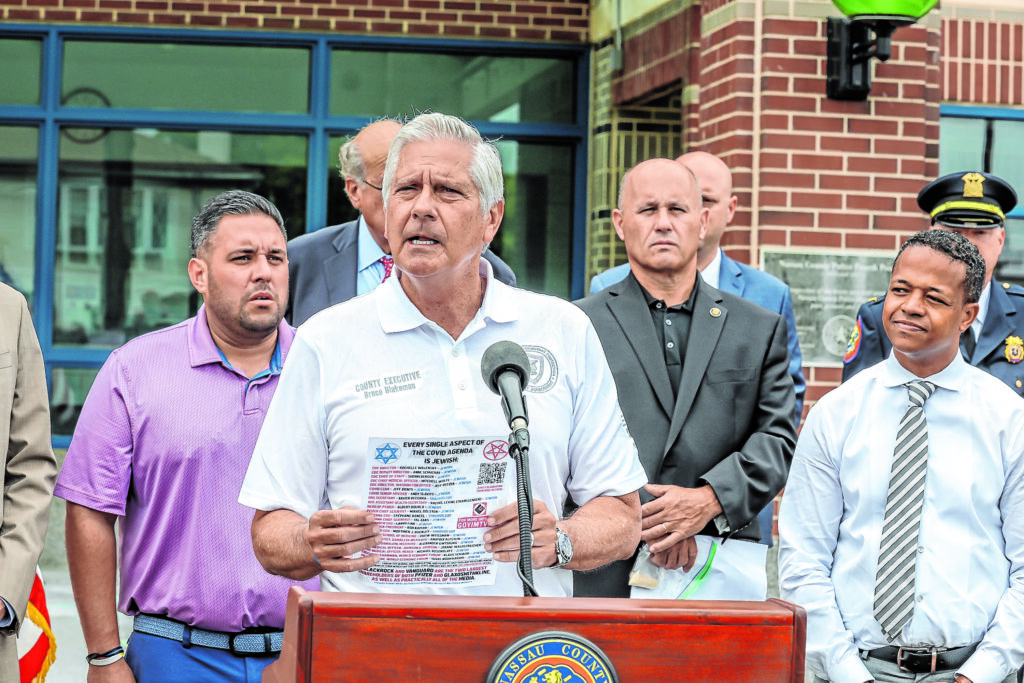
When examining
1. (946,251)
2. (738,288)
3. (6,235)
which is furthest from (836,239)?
(6,235)

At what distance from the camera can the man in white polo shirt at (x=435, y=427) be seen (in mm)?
2596

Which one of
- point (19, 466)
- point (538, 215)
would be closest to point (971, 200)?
point (19, 466)

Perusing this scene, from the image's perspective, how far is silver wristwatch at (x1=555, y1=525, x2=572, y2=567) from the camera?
272 cm

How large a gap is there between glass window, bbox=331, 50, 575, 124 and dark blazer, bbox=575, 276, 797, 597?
4.74 m

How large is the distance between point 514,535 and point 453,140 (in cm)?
91

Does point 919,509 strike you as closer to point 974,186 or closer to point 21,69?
point 974,186

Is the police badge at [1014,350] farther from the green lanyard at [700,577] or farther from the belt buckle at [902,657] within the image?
the belt buckle at [902,657]

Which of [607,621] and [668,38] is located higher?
[668,38]

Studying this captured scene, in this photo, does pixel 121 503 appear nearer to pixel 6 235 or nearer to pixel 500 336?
pixel 500 336

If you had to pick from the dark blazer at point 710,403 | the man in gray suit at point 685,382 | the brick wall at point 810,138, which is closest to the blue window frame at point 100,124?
the brick wall at point 810,138

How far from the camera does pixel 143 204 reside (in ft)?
28.3

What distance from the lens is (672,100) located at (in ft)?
27.6

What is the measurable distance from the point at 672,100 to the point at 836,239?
2.21 metres

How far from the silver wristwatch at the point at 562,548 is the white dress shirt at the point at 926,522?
3.67 ft
